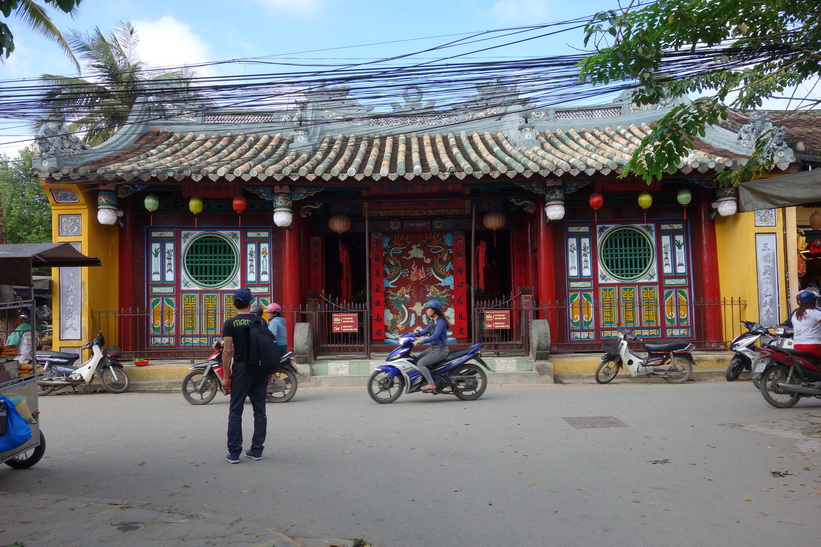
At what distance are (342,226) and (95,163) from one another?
175 inches

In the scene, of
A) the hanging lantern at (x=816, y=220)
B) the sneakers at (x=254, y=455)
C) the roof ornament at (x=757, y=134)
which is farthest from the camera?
the hanging lantern at (x=816, y=220)

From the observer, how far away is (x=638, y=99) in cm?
639

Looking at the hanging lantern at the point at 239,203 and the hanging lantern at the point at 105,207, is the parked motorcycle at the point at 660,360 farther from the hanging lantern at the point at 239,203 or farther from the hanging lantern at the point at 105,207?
the hanging lantern at the point at 105,207

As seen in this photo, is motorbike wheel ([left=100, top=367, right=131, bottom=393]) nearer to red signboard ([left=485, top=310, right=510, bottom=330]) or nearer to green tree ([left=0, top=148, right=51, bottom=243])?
red signboard ([left=485, top=310, right=510, bottom=330])

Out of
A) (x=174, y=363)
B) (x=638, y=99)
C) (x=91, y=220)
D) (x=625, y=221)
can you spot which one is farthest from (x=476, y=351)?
(x=91, y=220)

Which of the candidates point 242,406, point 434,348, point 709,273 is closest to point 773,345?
point 434,348

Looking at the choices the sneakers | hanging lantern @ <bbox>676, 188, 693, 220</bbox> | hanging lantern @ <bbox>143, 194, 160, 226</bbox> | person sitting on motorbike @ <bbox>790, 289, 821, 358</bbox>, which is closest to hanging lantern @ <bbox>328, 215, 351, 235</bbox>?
hanging lantern @ <bbox>143, 194, 160, 226</bbox>

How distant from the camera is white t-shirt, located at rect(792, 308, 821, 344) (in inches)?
296

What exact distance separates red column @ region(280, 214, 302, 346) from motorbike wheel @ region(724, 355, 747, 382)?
7481 mm

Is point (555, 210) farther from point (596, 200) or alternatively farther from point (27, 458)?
point (27, 458)

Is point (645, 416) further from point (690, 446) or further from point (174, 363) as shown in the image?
point (174, 363)

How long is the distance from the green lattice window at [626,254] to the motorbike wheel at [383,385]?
5.31m

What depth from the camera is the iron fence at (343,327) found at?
1136 centimetres

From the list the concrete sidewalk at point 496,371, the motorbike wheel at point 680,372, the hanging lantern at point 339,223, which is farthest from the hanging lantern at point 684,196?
the hanging lantern at point 339,223
